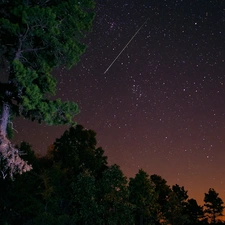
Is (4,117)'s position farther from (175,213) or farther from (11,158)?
(175,213)

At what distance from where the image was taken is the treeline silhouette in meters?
46.2

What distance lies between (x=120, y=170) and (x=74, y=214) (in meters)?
7.39

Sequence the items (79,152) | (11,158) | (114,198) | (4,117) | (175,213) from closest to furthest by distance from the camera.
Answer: (11,158)
(4,117)
(114,198)
(79,152)
(175,213)

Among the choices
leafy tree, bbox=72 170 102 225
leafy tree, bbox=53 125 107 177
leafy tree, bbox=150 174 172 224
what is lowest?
leafy tree, bbox=72 170 102 225

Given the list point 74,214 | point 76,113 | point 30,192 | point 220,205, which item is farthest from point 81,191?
point 220,205

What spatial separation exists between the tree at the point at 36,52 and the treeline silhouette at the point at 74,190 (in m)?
28.6

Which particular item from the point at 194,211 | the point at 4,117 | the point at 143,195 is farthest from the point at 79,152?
the point at 4,117

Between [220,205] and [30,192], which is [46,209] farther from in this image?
[220,205]

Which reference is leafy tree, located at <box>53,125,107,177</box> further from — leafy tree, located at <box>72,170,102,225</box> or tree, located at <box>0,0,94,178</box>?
tree, located at <box>0,0,94,178</box>

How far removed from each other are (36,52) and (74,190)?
33.6m

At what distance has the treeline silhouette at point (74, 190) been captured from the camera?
46219 mm

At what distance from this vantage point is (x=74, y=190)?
48.0 metres

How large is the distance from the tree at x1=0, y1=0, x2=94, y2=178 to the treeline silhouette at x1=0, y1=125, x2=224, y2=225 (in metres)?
28.6

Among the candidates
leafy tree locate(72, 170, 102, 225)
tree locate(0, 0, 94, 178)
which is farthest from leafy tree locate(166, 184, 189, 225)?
tree locate(0, 0, 94, 178)
